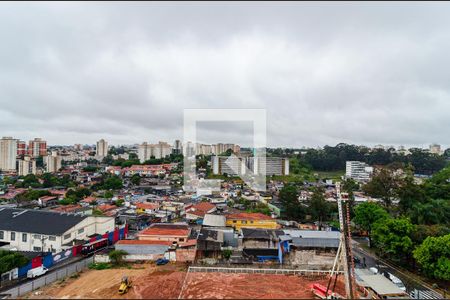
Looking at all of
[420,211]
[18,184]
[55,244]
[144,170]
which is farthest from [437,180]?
[18,184]

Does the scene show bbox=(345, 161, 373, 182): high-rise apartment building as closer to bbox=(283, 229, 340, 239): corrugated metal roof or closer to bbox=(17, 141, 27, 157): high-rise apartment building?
bbox=(283, 229, 340, 239): corrugated metal roof

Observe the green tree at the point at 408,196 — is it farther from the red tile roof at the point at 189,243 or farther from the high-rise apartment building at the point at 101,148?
the high-rise apartment building at the point at 101,148

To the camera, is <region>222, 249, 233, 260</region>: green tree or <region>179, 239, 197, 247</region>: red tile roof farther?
<region>179, 239, 197, 247</region>: red tile roof

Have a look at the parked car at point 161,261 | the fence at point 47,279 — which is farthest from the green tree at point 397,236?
the fence at point 47,279

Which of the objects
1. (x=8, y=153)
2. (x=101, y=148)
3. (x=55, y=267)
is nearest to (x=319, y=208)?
(x=55, y=267)

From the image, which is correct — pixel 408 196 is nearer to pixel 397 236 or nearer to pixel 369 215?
pixel 369 215

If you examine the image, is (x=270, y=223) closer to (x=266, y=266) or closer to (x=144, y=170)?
(x=266, y=266)

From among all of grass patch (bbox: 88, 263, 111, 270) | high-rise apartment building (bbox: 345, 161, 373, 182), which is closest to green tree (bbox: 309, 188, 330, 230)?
grass patch (bbox: 88, 263, 111, 270)
